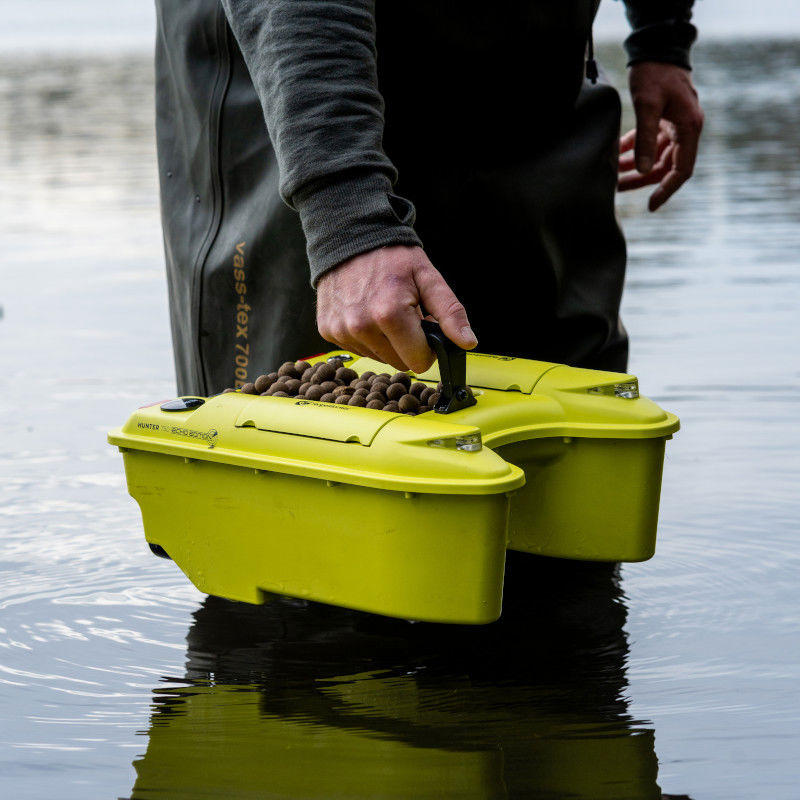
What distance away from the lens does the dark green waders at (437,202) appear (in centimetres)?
210

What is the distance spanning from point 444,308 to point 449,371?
86 mm

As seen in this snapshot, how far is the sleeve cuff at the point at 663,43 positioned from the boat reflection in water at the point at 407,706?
897 millimetres

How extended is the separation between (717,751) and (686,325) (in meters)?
3.01

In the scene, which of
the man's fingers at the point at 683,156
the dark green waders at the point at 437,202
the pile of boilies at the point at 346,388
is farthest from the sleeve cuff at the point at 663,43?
the pile of boilies at the point at 346,388

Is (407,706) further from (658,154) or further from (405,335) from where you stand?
(658,154)

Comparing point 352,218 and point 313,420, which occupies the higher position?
point 352,218

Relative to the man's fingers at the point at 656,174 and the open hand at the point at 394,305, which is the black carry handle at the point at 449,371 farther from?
the man's fingers at the point at 656,174

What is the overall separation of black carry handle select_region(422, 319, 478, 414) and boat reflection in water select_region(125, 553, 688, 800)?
402 millimetres

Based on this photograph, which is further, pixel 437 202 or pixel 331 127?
pixel 437 202

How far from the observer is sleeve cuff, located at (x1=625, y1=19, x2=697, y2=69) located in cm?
257

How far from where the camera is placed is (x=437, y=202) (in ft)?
6.97

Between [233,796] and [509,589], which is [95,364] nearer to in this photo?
[509,589]

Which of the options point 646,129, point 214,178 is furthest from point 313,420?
point 646,129

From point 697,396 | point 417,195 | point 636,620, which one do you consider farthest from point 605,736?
point 697,396
